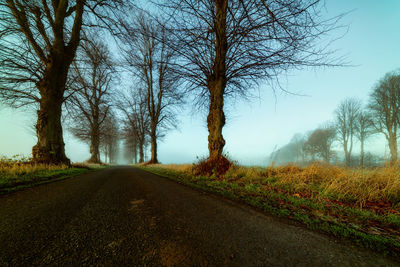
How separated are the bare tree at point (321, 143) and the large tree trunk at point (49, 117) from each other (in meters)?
31.5

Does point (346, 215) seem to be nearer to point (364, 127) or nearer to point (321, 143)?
point (364, 127)

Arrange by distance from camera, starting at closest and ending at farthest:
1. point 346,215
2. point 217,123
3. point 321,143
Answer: point 346,215, point 217,123, point 321,143

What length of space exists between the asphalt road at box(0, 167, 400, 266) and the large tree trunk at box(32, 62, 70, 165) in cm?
567

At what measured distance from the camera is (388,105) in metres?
14.0

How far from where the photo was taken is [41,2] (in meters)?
5.09

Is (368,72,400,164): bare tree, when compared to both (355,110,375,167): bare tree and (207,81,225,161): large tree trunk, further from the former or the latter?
(207,81,225,161): large tree trunk

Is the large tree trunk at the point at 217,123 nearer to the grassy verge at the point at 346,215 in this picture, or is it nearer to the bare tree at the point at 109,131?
the grassy verge at the point at 346,215

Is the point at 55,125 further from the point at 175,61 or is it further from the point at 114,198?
the point at 114,198

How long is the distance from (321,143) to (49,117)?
34.3 metres

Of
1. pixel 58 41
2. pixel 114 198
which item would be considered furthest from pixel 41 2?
pixel 114 198

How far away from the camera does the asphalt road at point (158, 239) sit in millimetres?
745

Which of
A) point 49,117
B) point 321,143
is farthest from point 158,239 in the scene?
point 321,143

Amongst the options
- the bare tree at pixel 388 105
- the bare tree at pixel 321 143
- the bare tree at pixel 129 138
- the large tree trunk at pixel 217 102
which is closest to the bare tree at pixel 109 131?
the bare tree at pixel 129 138

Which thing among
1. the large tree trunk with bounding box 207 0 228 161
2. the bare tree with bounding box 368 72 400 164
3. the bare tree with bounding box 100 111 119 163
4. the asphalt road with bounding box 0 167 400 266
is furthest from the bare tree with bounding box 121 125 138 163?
the bare tree with bounding box 368 72 400 164
